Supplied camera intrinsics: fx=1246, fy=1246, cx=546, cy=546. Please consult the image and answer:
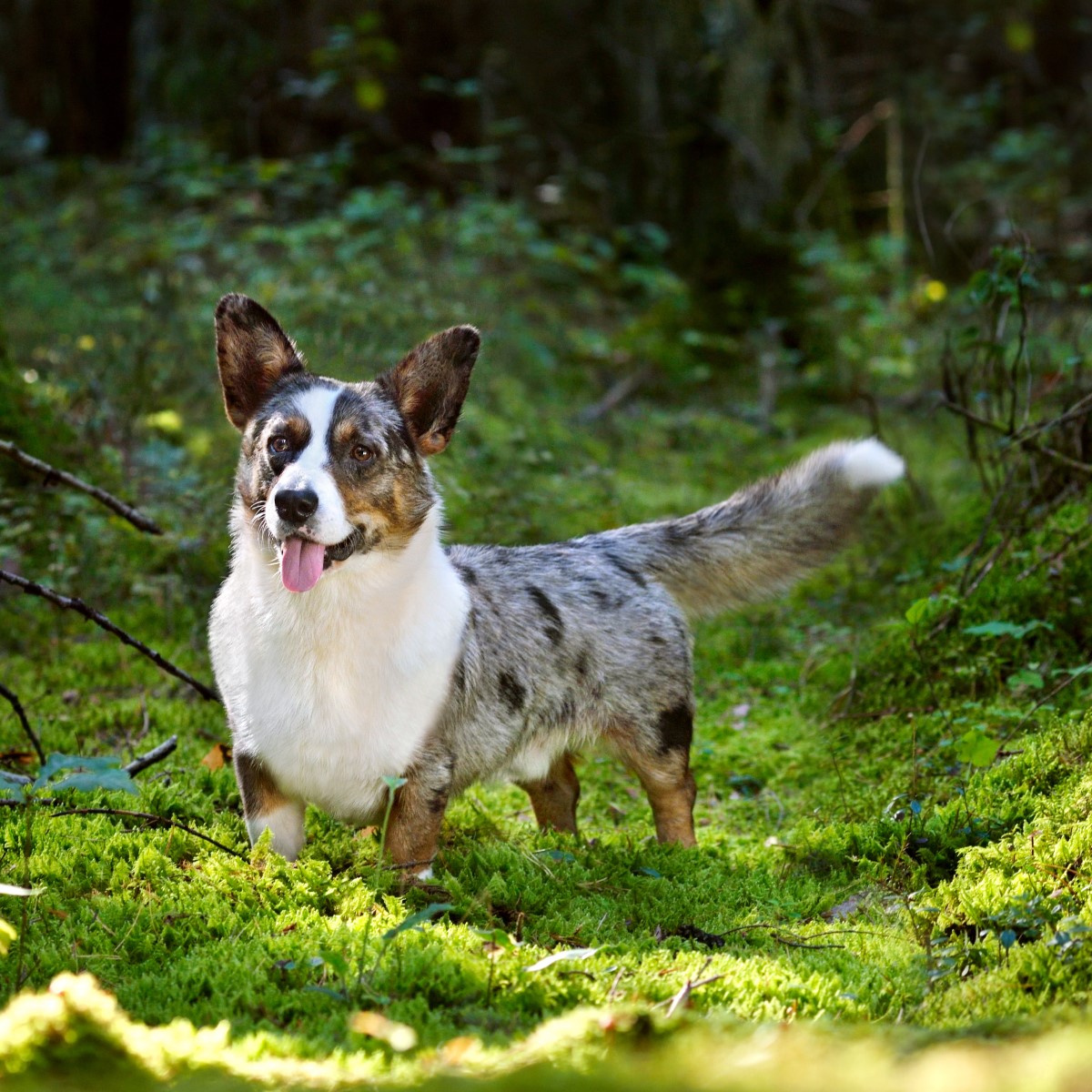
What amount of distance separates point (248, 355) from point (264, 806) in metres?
1.58

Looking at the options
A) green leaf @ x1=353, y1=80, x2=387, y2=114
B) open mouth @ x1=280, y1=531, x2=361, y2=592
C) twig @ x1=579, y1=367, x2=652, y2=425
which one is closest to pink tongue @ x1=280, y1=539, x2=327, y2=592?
open mouth @ x1=280, y1=531, x2=361, y2=592

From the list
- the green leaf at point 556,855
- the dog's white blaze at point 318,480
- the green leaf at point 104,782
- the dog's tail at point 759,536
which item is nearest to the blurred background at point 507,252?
the dog's tail at point 759,536

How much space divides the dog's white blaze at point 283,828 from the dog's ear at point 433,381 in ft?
4.43

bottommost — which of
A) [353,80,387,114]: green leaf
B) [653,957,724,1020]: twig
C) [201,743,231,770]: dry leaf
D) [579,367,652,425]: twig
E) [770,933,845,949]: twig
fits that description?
[770,933,845,949]: twig

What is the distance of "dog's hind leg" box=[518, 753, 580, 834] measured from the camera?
511 centimetres

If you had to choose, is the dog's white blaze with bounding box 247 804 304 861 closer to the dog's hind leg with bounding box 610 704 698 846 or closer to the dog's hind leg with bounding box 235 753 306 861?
the dog's hind leg with bounding box 235 753 306 861

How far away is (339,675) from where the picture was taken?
162 inches

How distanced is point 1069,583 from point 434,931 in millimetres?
3345

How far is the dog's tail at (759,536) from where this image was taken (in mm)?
5336

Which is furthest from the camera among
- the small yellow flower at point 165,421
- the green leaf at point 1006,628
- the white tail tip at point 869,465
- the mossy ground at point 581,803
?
the small yellow flower at point 165,421

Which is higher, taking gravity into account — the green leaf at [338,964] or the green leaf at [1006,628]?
the green leaf at [1006,628]

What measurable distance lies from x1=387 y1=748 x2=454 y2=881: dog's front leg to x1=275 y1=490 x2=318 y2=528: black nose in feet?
3.05

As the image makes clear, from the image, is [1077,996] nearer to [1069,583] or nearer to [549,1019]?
[549,1019]

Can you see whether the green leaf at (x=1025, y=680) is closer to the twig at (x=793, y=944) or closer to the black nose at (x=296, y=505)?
the twig at (x=793, y=944)
